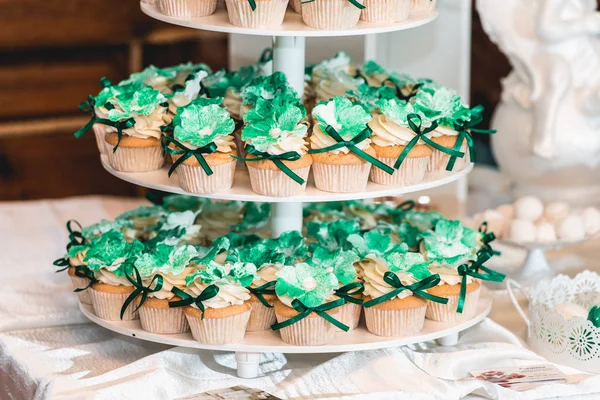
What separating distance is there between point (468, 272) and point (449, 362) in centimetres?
18

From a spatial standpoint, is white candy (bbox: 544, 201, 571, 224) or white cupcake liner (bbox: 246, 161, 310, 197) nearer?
white cupcake liner (bbox: 246, 161, 310, 197)

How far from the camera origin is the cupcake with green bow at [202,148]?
1892 mm

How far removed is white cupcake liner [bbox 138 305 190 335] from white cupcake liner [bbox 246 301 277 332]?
0.40 ft

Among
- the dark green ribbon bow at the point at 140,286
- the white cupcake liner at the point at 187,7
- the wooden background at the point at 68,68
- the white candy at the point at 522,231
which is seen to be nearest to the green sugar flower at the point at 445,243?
the white candy at the point at 522,231

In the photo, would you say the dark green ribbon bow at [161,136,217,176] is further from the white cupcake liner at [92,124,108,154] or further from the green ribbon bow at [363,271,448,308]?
the green ribbon bow at [363,271,448,308]

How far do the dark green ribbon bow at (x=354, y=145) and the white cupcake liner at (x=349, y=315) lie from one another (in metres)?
0.26

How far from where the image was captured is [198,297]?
187cm

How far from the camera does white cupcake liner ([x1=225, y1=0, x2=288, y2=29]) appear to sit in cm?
187

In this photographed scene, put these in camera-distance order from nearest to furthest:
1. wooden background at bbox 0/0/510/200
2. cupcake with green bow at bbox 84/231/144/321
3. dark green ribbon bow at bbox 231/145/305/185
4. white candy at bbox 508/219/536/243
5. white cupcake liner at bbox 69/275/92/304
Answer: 1. dark green ribbon bow at bbox 231/145/305/185
2. cupcake with green bow at bbox 84/231/144/321
3. white cupcake liner at bbox 69/275/92/304
4. white candy at bbox 508/219/536/243
5. wooden background at bbox 0/0/510/200

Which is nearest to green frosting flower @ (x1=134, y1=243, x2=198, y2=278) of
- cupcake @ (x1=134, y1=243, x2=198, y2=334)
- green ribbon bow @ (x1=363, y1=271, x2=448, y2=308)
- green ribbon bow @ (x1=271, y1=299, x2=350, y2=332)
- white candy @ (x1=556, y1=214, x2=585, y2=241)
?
cupcake @ (x1=134, y1=243, x2=198, y2=334)

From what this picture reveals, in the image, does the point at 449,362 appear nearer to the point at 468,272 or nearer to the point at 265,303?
the point at 468,272

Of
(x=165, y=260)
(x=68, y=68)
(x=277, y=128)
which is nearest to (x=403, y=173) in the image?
(x=277, y=128)

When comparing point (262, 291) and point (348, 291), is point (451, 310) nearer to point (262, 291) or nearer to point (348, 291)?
point (348, 291)

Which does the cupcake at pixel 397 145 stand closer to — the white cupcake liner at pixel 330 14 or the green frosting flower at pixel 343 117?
the green frosting flower at pixel 343 117
